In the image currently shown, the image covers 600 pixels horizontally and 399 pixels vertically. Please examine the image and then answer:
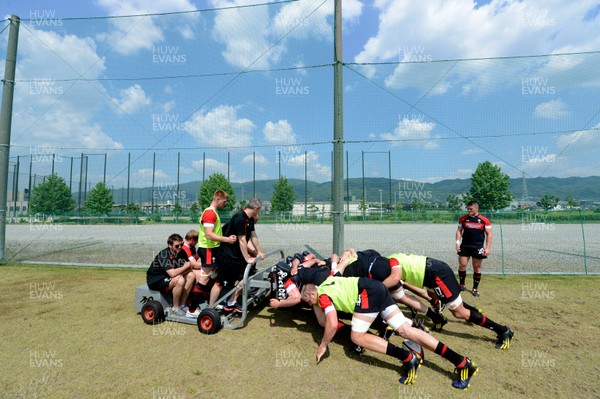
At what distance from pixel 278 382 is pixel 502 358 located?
2750mm

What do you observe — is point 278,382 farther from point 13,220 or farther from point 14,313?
point 13,220

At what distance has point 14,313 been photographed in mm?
5066

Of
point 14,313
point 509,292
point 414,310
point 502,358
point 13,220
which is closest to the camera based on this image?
point 502,358

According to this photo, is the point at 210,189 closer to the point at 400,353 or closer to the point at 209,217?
the point at 209,217

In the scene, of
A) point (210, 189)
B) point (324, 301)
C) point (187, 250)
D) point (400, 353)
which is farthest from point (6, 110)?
point (210, 189)

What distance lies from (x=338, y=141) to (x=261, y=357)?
498 centimetres

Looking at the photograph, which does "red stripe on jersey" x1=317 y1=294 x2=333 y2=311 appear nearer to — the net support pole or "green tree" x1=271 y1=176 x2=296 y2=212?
the net support pole

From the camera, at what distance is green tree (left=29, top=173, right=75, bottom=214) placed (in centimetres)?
3916

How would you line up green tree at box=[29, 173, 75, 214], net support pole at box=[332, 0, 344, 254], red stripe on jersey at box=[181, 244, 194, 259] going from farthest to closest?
green tree at box=[29, 173, 75, 214] → net support pole at box=[332, 0, 344, 254] → red stripe on jersey at box=[181, 244, 194, 259]

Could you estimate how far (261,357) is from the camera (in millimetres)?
3607

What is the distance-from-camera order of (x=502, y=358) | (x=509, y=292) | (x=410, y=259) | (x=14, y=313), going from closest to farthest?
(x=502, y=358)
(x=410, y=259)
(x=14, y=313)
(x=509, y=292)

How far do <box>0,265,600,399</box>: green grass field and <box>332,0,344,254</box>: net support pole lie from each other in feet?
7.84

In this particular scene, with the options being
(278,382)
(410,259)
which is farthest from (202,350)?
(410,259)

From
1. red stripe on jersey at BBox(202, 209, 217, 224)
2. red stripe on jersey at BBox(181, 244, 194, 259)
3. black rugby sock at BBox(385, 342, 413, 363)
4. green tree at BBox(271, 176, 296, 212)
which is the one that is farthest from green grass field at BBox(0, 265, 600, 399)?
green tree at BBox(271, 176, 296, 212)
